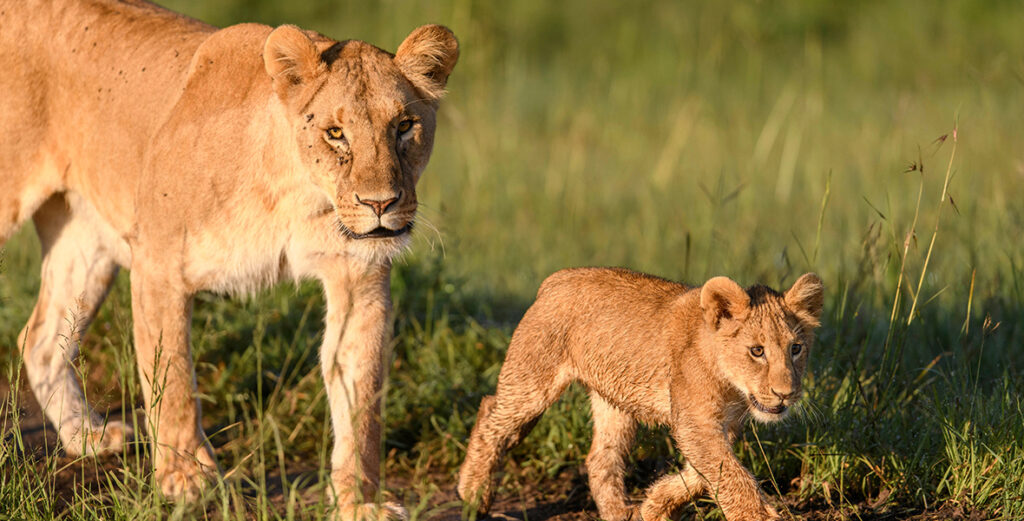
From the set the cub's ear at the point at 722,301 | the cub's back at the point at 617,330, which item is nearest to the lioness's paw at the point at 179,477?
the cub's back at the point at 617,330

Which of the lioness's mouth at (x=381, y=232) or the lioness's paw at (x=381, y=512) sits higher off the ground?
the lioness's mouth at (x=381, y=232)

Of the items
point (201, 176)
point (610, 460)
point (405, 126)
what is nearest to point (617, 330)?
point (610, 460)

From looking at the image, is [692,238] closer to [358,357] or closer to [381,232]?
[358,357]

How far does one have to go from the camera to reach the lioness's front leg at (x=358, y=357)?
407 cm

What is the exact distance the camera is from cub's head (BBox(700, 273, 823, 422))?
10.5ft

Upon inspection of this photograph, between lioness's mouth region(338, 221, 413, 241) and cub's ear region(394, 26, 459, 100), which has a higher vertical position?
cub's ear region(394, 26, 459, 100)

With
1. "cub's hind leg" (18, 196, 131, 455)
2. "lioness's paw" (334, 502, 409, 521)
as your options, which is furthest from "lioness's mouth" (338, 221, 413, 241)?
"cub's hind leg" (18, 196, 131, 455)

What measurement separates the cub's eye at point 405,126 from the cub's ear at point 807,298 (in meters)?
1.30

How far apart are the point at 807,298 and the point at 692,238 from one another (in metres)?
4.56

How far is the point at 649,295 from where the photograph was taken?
367cm

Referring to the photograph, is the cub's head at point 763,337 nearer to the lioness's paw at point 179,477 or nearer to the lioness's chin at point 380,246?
the lioness's chin at point 380,246

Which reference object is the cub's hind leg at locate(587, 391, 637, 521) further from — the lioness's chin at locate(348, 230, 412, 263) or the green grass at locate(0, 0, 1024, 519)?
the lioness's chin at locate(348, 230, 412, 263)

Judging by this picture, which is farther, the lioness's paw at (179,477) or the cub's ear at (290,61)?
the lioness's paw at (179,477)

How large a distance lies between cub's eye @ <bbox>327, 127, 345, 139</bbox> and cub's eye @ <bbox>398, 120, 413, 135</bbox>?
7.4 inches
